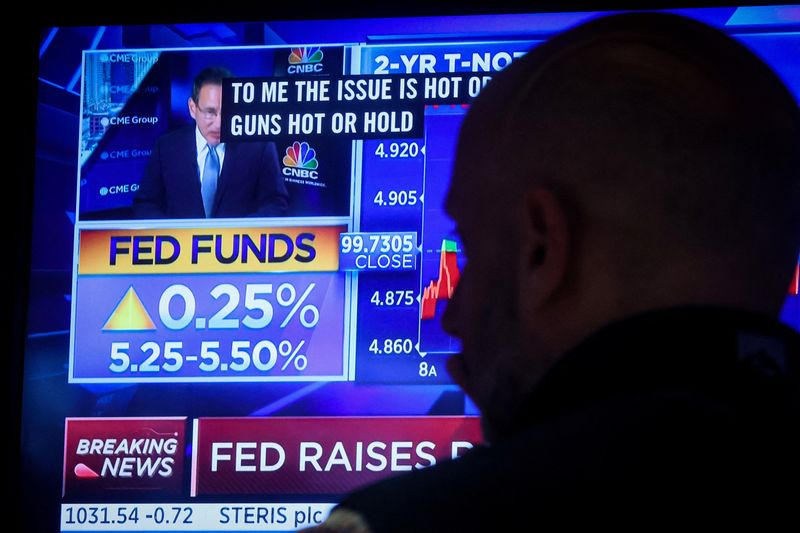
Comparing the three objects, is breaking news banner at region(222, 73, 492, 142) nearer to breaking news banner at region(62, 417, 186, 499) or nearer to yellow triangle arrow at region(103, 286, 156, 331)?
yellow triangle arrow at region(103, 286, 156, 331)

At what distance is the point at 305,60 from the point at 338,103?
0.09 meters

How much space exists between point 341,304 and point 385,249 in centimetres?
10

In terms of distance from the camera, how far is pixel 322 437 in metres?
1.52

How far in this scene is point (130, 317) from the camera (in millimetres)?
1584

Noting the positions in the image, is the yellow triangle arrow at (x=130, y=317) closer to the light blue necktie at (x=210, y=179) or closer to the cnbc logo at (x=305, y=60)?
the light blue necktie at (x=210, y=179)

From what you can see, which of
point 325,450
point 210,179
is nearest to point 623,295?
point 325,450

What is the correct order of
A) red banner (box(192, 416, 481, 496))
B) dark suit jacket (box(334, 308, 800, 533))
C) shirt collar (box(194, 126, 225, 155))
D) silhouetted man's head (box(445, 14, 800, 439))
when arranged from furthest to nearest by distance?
shirt collar (box(194, 126, 225, 155)), red banner (box(192, 416, 481, 496)), silhouetted man's head (box(445, 14, 800, 439)), dark suit jacket (box(334, 308, 800, 533))

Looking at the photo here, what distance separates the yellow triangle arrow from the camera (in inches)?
62.1

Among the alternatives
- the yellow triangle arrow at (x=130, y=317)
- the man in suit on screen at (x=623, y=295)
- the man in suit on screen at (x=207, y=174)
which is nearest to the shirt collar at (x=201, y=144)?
the man in suit on screen at (x=207, y=174)

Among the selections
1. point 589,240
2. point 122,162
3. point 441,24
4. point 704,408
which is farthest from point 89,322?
point 704,408

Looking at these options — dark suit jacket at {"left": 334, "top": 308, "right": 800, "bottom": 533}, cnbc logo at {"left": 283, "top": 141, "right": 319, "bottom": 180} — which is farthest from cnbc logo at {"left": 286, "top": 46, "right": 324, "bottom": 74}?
dark suit jacket at {"left": 334, "top": 308, "right": 800, "bottom": 533}

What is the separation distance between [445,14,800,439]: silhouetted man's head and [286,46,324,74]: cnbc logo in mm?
958

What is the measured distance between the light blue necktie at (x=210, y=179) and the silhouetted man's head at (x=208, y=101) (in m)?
0.02

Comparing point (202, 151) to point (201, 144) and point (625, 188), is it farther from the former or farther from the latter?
point (625, 188)
